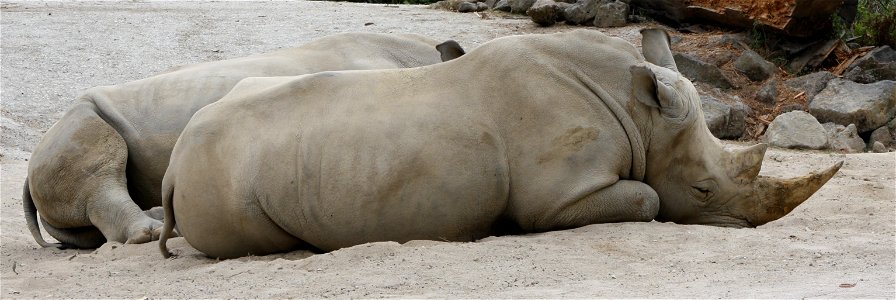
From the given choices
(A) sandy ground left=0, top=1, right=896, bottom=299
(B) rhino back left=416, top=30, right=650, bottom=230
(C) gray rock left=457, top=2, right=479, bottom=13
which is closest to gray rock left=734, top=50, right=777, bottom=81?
(A) sandy ground left=0, top=1, right=896, bottom=299

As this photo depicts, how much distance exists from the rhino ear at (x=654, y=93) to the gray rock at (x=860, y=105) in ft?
16.3

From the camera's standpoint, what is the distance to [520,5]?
1595cm

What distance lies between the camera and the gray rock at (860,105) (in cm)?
1075

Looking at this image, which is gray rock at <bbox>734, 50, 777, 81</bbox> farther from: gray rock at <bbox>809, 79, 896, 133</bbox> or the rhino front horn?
the rhino front horn

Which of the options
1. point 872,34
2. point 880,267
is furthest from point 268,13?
point 880,267

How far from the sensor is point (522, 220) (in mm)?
6016

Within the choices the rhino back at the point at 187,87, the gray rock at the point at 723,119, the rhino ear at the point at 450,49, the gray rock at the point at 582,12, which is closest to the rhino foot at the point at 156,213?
the rhino back at the point at 187,87

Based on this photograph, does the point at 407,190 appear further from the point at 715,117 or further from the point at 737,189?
the point at 715,117

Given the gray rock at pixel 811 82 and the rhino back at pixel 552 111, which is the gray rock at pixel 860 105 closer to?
the gray rock at pixel 811 82

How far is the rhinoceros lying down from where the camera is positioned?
594cm

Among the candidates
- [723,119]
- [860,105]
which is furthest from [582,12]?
[860,105]

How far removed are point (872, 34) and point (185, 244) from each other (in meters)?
8.01

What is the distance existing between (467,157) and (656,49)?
139 cm

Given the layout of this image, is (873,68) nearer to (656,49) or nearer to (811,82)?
(811,82)
